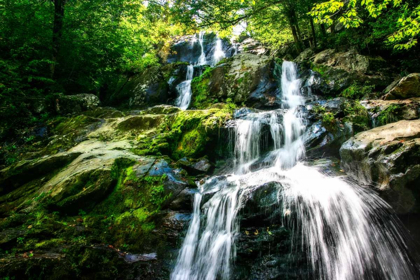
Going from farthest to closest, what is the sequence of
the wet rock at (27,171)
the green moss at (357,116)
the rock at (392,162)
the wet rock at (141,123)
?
the wet rock at (141,123) → the green moss at (357,116) → the wet rock at (27,171) → the rock at (392,162)

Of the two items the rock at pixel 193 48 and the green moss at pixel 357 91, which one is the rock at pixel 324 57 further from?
the rock at pixel 193 48

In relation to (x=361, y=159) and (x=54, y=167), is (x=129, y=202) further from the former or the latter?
A: (x=361, y=159)

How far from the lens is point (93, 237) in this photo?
4059 mm

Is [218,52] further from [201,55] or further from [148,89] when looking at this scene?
[148,89]

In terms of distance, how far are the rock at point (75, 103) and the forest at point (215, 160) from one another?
7 centimetres

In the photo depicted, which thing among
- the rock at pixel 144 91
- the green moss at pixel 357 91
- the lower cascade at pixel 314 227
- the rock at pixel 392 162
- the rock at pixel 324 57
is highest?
the rock at pixel 324 57

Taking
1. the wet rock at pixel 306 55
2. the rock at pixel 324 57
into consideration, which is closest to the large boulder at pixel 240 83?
the rock at pixel 324 57

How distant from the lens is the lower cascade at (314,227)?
3.11m

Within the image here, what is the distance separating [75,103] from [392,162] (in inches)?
476

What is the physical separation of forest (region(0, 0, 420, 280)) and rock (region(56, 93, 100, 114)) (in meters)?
0.07

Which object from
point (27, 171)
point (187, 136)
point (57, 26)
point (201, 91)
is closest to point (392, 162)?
point (187, 136)

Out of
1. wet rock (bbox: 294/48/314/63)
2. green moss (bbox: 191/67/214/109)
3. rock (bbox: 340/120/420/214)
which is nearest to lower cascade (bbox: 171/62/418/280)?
rock (bbox: 340/120/420/214)

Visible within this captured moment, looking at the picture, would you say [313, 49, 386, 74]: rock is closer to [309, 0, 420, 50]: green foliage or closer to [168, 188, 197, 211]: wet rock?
[309, 0, 420, 50]: green foliage

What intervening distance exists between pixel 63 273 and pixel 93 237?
98 centimetres
